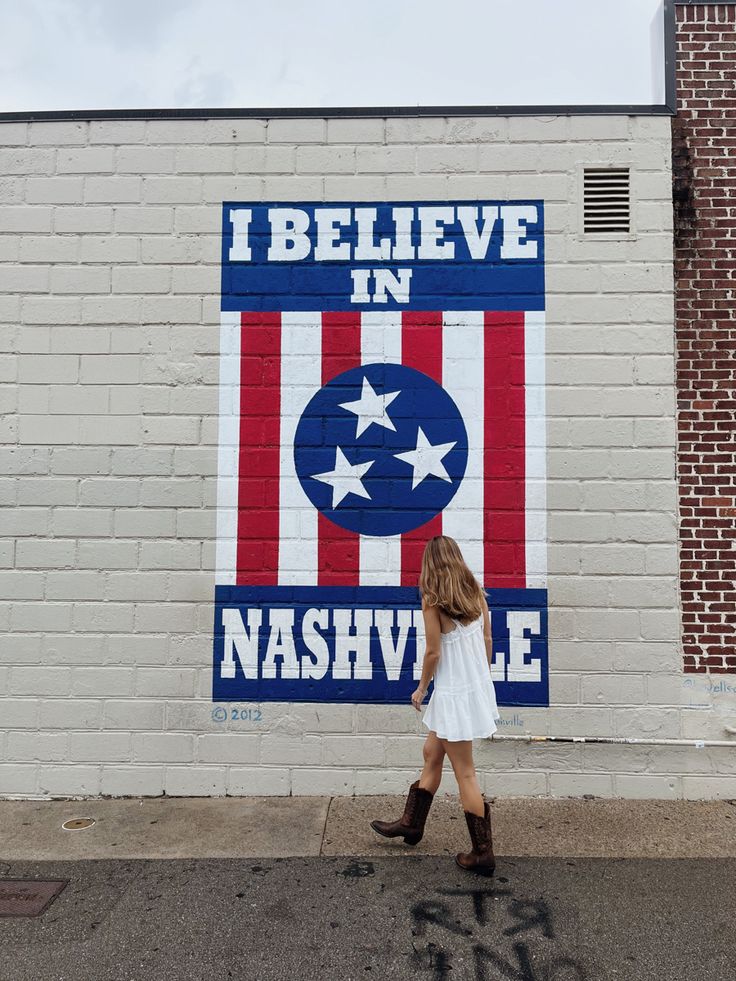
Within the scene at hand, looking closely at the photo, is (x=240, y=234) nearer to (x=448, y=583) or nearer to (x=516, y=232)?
(x=516, y=232)

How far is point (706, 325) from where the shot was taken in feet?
17.2

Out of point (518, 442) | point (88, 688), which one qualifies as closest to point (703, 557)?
point (518, 442)

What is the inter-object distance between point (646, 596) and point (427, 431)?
6.14 ft

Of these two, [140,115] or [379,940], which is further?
[140,115]

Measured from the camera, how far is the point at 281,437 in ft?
17.3

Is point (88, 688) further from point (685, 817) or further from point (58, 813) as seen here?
point (685, 817)

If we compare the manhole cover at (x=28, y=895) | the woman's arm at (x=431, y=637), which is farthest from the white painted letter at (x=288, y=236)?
the manhole cover at (x=28, y=895)

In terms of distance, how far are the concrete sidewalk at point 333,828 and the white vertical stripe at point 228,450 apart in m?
1.55

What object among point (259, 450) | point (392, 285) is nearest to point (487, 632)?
point (259, 450)

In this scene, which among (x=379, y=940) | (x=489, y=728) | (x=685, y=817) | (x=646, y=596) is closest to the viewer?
(x=379, y=940)

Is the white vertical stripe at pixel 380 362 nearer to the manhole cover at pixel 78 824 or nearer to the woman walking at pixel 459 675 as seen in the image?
the woman walking at pixel 459 675

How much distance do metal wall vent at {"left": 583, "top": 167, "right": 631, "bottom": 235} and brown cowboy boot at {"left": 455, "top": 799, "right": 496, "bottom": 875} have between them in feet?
12.8

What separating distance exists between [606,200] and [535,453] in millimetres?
1866

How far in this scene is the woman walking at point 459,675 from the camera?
401 cm
